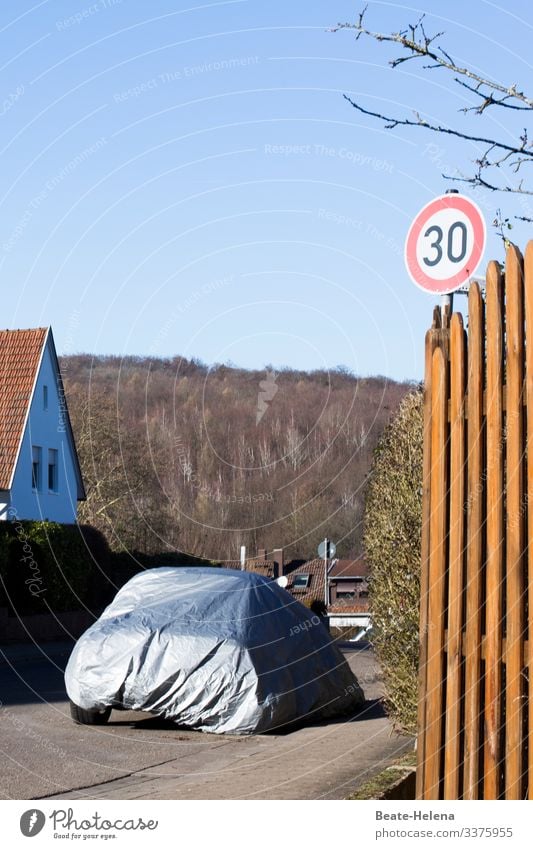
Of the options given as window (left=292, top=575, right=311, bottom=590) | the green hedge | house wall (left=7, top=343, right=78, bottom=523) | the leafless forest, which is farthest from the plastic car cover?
window (left=292, top=575, right=311, bottom=590)

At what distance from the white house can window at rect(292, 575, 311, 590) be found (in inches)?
346

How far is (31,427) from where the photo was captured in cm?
3475

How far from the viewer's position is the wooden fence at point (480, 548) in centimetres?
483

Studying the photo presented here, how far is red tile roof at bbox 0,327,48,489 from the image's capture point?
3353cm

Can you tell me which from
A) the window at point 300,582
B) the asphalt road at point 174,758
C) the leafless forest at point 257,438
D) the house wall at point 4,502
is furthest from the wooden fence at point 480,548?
the window at point 300,582

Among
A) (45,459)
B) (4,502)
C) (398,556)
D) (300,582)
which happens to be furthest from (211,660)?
(300,582)

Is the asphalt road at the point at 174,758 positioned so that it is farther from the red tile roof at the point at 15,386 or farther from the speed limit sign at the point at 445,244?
the red tile roof at the point at 15,386

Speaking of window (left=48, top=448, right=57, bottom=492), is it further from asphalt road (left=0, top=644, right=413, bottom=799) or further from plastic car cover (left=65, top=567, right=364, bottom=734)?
plastic car cover (left=65, top=567, right=364, bottom=734)

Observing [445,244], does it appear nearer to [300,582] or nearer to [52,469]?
[52,469]
